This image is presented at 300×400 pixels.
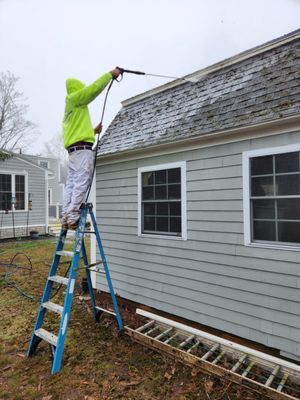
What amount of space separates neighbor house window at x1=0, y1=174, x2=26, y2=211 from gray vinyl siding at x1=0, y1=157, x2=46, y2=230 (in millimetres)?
237

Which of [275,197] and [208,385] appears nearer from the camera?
[208,385]

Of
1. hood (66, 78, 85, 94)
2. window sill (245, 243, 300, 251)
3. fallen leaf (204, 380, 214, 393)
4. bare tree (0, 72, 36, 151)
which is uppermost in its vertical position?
bare tree (0, 72, 36, 151)

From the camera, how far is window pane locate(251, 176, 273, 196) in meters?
3.28

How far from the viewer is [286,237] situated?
3.16m

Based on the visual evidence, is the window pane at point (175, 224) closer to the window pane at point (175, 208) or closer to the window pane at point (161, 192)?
the window pane at point (175, 208)

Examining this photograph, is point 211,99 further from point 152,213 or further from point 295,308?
point 295,308

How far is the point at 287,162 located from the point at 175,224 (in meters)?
1.81

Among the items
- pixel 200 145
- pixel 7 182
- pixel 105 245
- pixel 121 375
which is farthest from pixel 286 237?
pixel 7 182

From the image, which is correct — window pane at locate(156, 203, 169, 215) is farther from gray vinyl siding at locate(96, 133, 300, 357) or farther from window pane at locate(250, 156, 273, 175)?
window pane at locate(250, 156, 273, 175)

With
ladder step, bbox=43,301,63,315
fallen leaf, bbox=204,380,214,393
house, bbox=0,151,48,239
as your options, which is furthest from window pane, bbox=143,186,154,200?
house, bbox=0,151,48,239

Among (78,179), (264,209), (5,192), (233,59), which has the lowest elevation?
(264,209)

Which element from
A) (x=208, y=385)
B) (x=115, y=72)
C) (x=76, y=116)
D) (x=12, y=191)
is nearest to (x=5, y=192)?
(x=12, y=191)

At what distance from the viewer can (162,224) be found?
446 centimetres

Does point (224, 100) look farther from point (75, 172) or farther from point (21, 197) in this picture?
point (21, 197)
